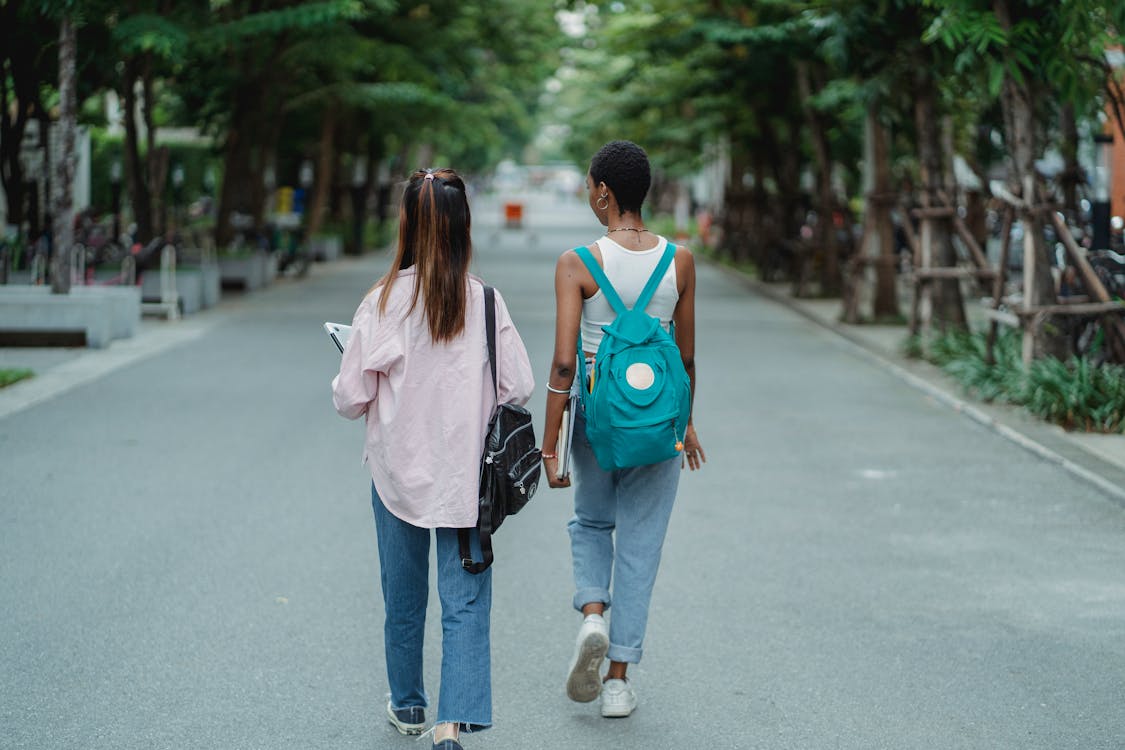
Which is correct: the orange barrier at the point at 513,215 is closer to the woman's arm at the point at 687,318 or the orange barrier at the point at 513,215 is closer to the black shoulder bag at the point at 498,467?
the woman's arm at the point at 687,318

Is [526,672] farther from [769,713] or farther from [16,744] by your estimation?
[16,744]

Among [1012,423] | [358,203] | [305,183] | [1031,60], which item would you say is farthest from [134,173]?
[358,203]

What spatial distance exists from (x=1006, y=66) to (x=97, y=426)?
23.6ft

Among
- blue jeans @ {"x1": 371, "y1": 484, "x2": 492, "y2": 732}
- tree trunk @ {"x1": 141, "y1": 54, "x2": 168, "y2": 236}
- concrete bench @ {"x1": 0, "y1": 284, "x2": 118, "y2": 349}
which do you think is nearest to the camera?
blue jeans @ {"x1": 371, "y1": 484, "x2": 492, "y2": 732}

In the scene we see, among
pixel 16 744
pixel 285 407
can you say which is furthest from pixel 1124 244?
pixel 16 744

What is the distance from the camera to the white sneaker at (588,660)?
493cm

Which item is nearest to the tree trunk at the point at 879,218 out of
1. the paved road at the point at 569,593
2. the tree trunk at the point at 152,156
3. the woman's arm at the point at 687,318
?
the paved road at the point at 569,593

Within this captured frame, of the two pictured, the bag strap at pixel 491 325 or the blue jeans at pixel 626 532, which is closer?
the bag strap at pixel 491 325

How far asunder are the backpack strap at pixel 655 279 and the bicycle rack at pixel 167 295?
Answer: 16290mm

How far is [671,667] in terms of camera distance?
572 centimetres

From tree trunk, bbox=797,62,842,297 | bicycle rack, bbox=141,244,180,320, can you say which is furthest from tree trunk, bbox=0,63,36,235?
tree trunk, bbox=797,62,842,297

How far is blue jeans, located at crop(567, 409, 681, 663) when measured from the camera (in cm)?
504

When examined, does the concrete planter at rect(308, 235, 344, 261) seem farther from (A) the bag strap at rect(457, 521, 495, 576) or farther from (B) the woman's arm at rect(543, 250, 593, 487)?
(A) the bag strap at rect(457, 521, 495, 576)

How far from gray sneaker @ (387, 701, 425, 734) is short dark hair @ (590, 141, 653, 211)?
167 centimetres
